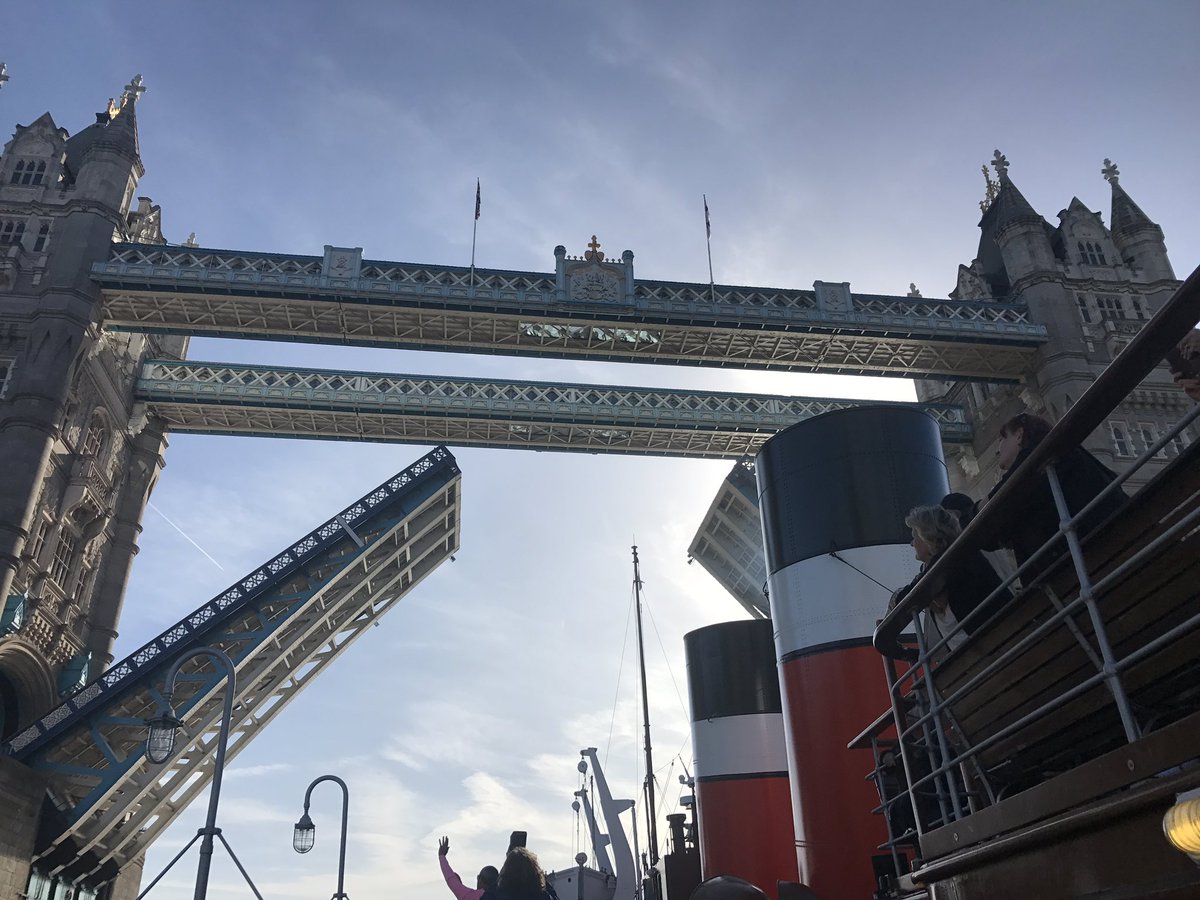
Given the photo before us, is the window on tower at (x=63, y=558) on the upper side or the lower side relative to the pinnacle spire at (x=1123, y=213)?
lower

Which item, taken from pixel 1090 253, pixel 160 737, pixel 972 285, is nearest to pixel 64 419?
pixel 160 737

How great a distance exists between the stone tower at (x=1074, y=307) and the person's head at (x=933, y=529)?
24782 millimetres

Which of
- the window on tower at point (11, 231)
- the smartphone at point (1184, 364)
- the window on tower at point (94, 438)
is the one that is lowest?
the smartphone at point (1184, 364)

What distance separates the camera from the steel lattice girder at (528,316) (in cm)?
2484

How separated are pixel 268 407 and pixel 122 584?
6806 mm

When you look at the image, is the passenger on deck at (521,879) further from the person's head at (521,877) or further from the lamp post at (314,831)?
the lamp post at (314,831)

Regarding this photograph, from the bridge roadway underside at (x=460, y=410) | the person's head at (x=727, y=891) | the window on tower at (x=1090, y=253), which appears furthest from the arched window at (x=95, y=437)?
the window on tower at (x=1090, y=253)

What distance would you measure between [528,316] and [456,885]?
768 inches

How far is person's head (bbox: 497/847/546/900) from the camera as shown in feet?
18.6

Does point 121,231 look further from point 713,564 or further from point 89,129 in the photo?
point 713,564

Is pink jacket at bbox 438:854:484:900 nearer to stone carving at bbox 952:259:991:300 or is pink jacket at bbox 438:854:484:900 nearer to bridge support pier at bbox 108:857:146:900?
bridge support pier at bbox 108:857:146:900

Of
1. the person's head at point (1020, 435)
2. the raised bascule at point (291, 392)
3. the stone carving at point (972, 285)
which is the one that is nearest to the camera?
the person's head at point (1020, 435)

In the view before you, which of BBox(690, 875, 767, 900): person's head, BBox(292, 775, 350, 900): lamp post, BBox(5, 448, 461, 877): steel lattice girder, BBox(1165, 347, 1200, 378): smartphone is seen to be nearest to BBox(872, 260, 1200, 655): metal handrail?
BBox(1165, 347, 1200, 378): smartphone

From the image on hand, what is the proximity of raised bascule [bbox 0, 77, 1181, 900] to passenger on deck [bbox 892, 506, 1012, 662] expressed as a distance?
18.6 m
